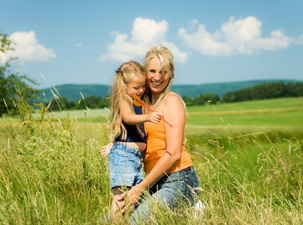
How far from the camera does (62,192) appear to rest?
323cm

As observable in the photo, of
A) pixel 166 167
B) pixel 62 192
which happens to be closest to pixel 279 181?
pixel 166 167

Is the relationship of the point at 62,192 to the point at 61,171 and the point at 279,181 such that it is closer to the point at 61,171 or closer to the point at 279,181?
the point at 61,171

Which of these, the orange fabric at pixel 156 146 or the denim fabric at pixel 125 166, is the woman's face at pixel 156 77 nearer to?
the orange fabric at pixel 156 146

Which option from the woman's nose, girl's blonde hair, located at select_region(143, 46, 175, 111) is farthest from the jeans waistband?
the woman's nose

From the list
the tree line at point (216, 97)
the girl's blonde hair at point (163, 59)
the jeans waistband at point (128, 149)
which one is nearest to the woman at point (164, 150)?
the girl's blonde hair at point (163, 59)

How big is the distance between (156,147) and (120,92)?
64 cm

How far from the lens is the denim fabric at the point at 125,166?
260 centimetres

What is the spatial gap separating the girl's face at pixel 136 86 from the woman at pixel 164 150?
0.07 m

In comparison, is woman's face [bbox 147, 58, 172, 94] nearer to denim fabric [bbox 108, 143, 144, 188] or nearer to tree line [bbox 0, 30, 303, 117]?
denim fabric [bbox 108, 143, 144, 188]

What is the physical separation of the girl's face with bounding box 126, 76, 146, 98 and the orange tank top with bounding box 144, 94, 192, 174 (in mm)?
351

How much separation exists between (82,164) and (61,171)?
0.26 metres

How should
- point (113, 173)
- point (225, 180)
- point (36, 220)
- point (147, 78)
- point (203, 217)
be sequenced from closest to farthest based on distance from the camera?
point (36, 220)
point (203, 217)
point (113, 173)
point (147, 78)
point (225, 180)

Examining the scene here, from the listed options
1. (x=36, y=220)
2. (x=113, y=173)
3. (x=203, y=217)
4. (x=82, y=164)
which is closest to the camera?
(x=36, y=220)

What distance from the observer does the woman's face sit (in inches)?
109
